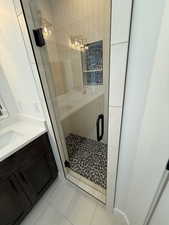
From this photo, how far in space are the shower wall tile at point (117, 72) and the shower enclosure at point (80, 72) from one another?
64 centimetres

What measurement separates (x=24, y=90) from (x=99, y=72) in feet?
3.18

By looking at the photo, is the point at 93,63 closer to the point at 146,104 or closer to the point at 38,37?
the point at 38,37

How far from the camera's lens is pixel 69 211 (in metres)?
1.31

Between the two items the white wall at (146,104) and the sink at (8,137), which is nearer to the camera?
the white wall at (146,104)

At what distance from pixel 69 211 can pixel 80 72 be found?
74.8 inches

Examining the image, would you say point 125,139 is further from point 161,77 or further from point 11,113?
point 11,113

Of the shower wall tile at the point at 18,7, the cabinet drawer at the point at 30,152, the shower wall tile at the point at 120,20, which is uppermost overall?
the shower wall tile at the point at 18,7

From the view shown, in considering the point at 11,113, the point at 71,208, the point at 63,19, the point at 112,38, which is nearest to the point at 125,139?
the point at 112,38

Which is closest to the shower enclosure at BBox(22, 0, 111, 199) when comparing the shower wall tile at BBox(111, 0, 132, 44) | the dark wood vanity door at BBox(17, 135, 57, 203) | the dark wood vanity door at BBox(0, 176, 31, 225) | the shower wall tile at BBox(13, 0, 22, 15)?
the dark wood vanity door at BBox(17, 135, 57, 203)

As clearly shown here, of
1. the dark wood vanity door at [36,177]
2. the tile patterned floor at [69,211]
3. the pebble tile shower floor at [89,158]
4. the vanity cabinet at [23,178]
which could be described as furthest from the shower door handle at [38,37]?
the tile patterned floor at [69,211]

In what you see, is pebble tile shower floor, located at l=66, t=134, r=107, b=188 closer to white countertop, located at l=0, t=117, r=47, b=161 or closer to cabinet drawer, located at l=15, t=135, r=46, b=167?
cabinet drawer, located at l=15, t=135, r=46, b=167

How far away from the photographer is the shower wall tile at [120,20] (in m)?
0.46

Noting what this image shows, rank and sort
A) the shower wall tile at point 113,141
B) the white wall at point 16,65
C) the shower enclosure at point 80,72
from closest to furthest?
the shower wall tile at point 113,141, the white wall at point 16,65, the shower enclosure at point 80,72

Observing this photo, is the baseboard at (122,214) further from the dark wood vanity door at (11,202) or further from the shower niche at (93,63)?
the shower niche at (93,63)
